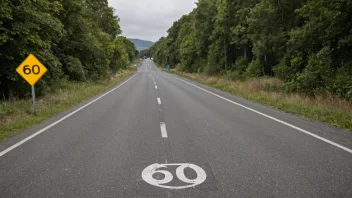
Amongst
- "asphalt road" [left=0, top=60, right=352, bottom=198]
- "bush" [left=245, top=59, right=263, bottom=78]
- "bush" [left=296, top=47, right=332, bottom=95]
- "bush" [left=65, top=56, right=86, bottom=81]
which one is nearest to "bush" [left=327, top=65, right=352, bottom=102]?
"bush" [left=296, top=47, right=332, bottom=95]

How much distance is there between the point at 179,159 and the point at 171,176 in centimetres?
73

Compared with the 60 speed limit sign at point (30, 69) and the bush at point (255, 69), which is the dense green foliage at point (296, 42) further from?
the 60 speed limit sign at point (30, 69)

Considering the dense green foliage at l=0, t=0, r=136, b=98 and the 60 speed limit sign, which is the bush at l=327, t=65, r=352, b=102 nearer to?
the 60 speed limit sign

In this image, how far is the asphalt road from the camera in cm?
356

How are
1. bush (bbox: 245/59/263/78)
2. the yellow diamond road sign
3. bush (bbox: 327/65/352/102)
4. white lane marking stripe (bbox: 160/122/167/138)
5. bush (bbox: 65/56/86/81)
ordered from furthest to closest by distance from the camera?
bush (bbox: 245/59/263/78) → bush (bbox: 65/56/86/81) → bush (bbox: 327/65/352/102) → the yellow diamond road sign → white lane marking stripe (bbox: 160/122/167/138)

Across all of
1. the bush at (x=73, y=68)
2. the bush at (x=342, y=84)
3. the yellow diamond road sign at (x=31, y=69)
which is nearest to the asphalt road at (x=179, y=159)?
the yellow diamond road sign at (x=31, y=69)

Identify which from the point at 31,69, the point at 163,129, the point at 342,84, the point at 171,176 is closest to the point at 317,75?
the point at 342,84

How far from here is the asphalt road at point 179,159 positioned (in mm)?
3561

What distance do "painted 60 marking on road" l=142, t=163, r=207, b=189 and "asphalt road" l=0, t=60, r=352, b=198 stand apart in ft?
0.05

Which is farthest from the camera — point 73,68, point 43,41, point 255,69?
point 255,69

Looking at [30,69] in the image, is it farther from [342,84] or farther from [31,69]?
[342,84]

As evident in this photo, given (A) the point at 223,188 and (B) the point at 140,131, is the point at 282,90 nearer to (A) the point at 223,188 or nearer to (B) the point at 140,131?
(B) the point at 140,131

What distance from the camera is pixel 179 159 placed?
15.4ft

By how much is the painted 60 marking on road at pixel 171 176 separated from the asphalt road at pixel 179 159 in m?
0.01
